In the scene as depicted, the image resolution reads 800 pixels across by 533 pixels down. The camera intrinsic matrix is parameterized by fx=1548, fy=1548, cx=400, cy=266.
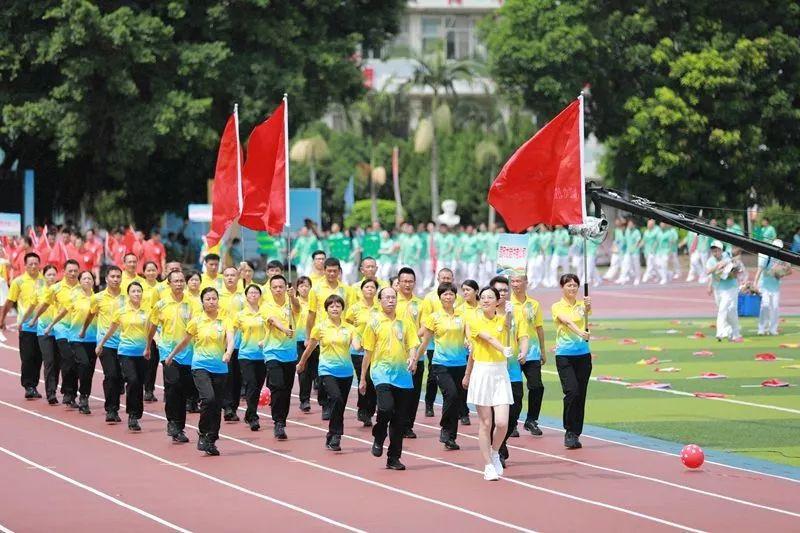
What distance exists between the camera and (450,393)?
15656 mm

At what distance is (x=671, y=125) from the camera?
47.3 m

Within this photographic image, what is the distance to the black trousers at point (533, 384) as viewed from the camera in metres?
16.4

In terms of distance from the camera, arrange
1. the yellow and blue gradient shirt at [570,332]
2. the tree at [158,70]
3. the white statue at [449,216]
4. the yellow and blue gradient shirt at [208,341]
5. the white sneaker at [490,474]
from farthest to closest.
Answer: the white statue at [449,216], the tree at [158,70], the yellow and blue gradient shirt at [570,332], the yellow and blue gradient shirt at [208,341], the white sneaker at [490,474]

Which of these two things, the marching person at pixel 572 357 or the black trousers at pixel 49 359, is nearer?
the marching person at pixel 572 357

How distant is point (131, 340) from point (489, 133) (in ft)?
162

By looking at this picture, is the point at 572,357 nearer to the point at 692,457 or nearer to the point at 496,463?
the point at 692,457

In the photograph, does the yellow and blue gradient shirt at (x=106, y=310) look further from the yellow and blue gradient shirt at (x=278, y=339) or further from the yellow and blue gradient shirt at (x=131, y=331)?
the yellow and blue gradient shirt at (x=278, y=339)

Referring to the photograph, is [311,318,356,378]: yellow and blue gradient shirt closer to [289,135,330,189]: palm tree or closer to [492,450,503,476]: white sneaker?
[492,450,503,476]: white sneaker

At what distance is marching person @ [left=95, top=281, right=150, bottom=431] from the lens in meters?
17.3

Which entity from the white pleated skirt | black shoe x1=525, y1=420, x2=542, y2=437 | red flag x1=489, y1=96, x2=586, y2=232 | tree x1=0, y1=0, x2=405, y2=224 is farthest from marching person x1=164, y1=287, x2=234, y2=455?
tree x1=0, y1=0, x2=405, y2=224

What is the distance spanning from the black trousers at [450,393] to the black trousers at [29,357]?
6.87 m

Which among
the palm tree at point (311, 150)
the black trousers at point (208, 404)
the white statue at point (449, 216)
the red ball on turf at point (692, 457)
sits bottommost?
the red ball on turf at point (692, 457)

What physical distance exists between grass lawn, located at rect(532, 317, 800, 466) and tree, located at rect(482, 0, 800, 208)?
17985mm

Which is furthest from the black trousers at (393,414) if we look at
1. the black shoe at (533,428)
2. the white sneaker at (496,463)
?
the black shoe at (533,428)
